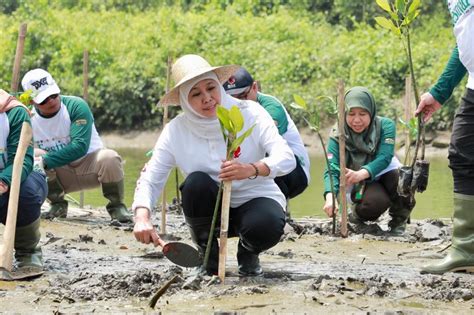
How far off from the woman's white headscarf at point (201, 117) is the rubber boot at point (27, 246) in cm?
124

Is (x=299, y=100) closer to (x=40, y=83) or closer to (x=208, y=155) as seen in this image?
(x=208, y=155)

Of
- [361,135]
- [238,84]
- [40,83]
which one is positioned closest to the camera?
[238,84]

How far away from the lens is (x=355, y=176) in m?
7.50

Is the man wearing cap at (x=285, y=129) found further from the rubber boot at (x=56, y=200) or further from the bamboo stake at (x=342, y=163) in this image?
the rubber boot at (x=56, y=200)

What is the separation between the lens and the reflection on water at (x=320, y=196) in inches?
411

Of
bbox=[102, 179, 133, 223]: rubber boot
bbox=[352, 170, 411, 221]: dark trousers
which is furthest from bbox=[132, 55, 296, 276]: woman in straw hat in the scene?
bbox=[102, 179, 133, 223]: rubber boot

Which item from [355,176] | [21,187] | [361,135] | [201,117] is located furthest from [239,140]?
[361,135]

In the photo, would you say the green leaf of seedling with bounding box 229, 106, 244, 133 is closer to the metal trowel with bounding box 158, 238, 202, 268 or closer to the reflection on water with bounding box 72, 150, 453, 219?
the metal trowel with bounding box 158, 238, 202, 268

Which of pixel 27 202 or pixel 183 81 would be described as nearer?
pixel 183 81

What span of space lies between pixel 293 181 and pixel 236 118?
1949mm

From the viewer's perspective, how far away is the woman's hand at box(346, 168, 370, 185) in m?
7.49

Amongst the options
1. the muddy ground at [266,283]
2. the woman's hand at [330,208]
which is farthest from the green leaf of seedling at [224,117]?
the woman's hand at [330,208]

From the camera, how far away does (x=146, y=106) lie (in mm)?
22094

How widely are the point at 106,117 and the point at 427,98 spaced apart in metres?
17.1
